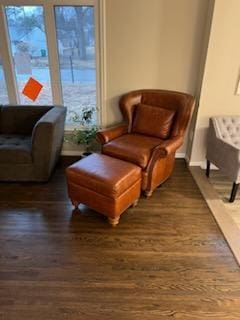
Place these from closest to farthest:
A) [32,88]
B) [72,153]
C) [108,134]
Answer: [108,134] → [32,88] → [72,153]

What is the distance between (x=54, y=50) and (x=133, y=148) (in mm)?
1589

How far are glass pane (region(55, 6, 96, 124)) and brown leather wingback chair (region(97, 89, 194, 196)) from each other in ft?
1.88

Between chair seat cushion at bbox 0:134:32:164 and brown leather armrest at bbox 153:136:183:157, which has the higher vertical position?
brown leather armrest at bbox 153:136:183:157

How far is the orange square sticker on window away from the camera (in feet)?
10.5

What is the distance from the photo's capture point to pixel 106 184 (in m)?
2.07

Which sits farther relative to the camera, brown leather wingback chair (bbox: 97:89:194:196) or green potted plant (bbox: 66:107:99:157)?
green potted plant (bbox: 66:107:99:157)

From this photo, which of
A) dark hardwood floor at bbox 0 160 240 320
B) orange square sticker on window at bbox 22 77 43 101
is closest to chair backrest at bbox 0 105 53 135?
orange square sticker on window at bbox 22 77 43 101

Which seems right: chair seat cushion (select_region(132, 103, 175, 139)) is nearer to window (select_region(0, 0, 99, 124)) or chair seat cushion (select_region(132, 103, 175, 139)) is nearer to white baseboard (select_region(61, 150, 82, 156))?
window (select_region(0, 0, 99, 124))

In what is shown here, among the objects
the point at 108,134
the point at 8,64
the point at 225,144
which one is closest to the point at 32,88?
the point at 8,64

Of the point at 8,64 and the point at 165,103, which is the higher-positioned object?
the point at 8,64

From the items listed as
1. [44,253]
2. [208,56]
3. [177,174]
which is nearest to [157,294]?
[44,253]

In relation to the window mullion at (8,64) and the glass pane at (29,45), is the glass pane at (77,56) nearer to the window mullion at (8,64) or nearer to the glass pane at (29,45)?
the glass pane at (29,45)

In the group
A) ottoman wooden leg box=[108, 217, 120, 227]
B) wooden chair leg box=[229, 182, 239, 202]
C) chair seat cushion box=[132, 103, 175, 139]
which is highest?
chair seat cushion box=[132, 103, 175, 139]

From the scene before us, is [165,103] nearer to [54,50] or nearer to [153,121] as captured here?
[153,121]
